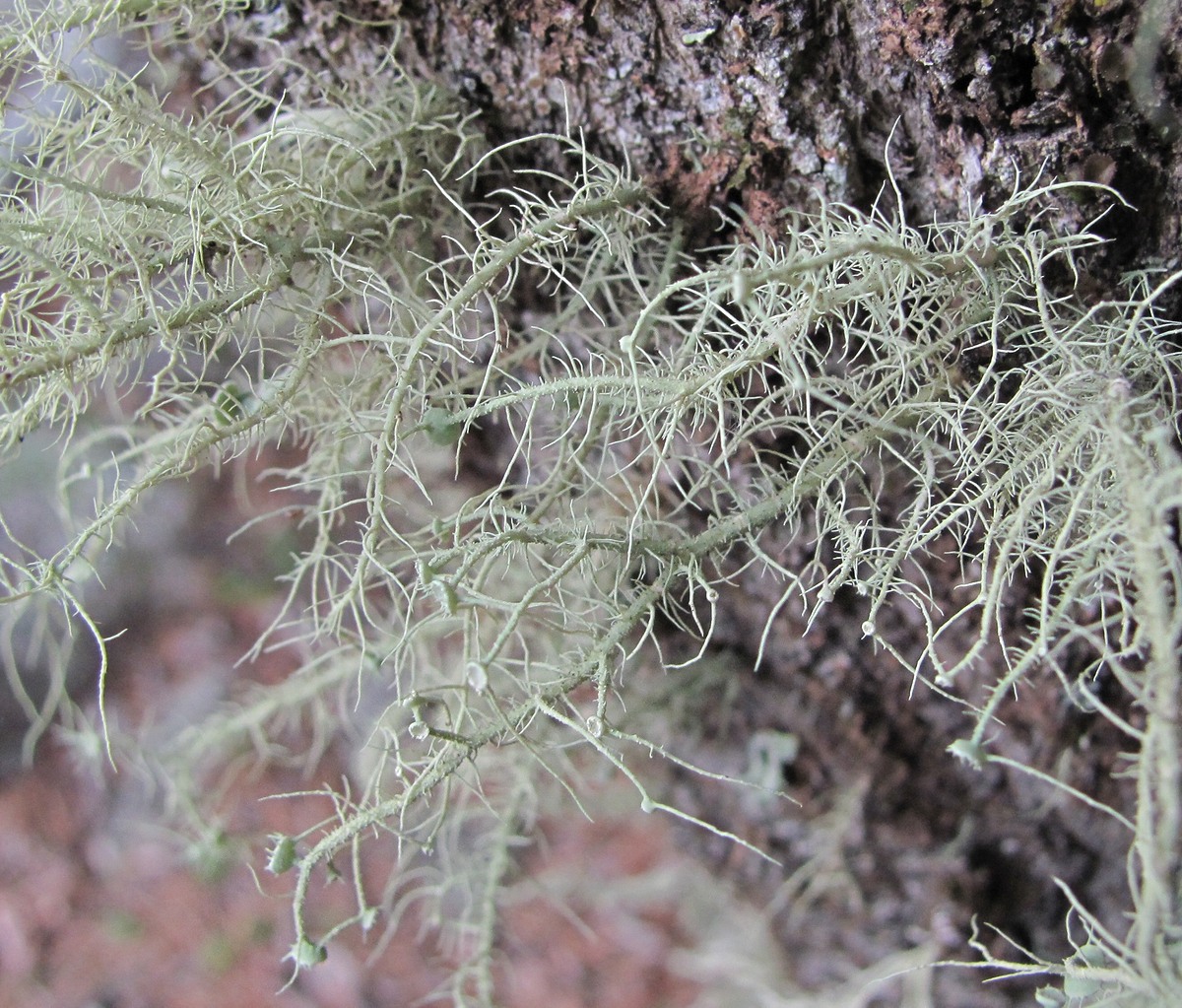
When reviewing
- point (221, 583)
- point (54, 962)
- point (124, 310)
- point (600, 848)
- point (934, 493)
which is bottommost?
point (54, 962)

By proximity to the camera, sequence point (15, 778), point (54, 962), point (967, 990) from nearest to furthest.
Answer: point (967, 990)
point (54, 962)
point (15, 778)

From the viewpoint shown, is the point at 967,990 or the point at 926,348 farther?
the point at 967,990

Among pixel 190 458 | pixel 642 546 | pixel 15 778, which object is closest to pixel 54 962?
pixel 15 778

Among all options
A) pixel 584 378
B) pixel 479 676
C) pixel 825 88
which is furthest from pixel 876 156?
pixel 479 676

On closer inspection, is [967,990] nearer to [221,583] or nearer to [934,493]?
[934,493]

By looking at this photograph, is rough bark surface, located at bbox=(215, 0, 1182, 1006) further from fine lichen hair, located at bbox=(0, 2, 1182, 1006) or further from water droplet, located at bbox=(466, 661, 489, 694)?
water droplet, located at bbox=(466, 661, 489, 694)

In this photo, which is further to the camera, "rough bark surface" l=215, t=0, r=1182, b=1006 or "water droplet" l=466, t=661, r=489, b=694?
"rough bark surface" l=215, t=0, r=1182, b=1006

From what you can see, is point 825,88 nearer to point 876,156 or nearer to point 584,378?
point 876,156

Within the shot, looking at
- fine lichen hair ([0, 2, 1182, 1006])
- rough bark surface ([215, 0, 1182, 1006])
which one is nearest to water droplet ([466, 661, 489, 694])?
fine lichen hair ([0, 2, 1182, 1006])
